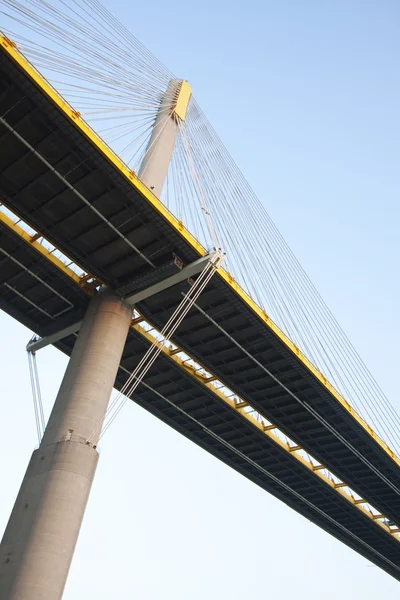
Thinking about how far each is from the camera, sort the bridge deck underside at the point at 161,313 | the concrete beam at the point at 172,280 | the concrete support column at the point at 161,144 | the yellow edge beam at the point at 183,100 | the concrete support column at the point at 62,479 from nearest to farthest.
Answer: the concrete support column at the point at 62,479 → the bridge deck underside at the point at 161,313 → the concrete beam at the point at 172,280 → the concrete support column at the point at 161,144 → the yellow edge beam at the point at 183,100

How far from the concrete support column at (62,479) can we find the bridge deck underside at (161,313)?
4138 millimetres

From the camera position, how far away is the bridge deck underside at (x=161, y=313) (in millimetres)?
24609

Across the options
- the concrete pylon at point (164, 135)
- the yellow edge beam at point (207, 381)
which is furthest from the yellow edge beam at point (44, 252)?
the concrete pylon at point (164, 135)

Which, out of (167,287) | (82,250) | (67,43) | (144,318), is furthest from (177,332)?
(67,43)

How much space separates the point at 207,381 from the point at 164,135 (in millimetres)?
16667

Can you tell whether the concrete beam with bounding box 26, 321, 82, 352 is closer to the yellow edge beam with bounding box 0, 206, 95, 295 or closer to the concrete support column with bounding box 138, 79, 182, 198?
the yellow edge beam with bounding box 0, 206, 95, 295

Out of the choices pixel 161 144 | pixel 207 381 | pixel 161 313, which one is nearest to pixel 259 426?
pixel 207 381

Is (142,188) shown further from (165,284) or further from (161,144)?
(161,144)

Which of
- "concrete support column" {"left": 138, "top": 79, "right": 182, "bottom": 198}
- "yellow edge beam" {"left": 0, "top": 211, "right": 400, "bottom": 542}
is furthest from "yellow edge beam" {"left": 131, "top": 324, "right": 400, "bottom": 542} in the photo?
"concrete support column" {"left": 138, "top": 79, "right": 182, "bottom": 198}

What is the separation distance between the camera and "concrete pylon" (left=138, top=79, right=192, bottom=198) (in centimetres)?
3172

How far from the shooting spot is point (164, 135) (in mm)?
33938

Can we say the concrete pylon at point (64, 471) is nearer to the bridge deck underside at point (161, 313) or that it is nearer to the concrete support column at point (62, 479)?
the concrete support column at point (62, 479)

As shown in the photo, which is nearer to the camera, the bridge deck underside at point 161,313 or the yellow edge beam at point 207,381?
the bridge deck underside at point 161,313

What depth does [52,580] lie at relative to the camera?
827 inches
